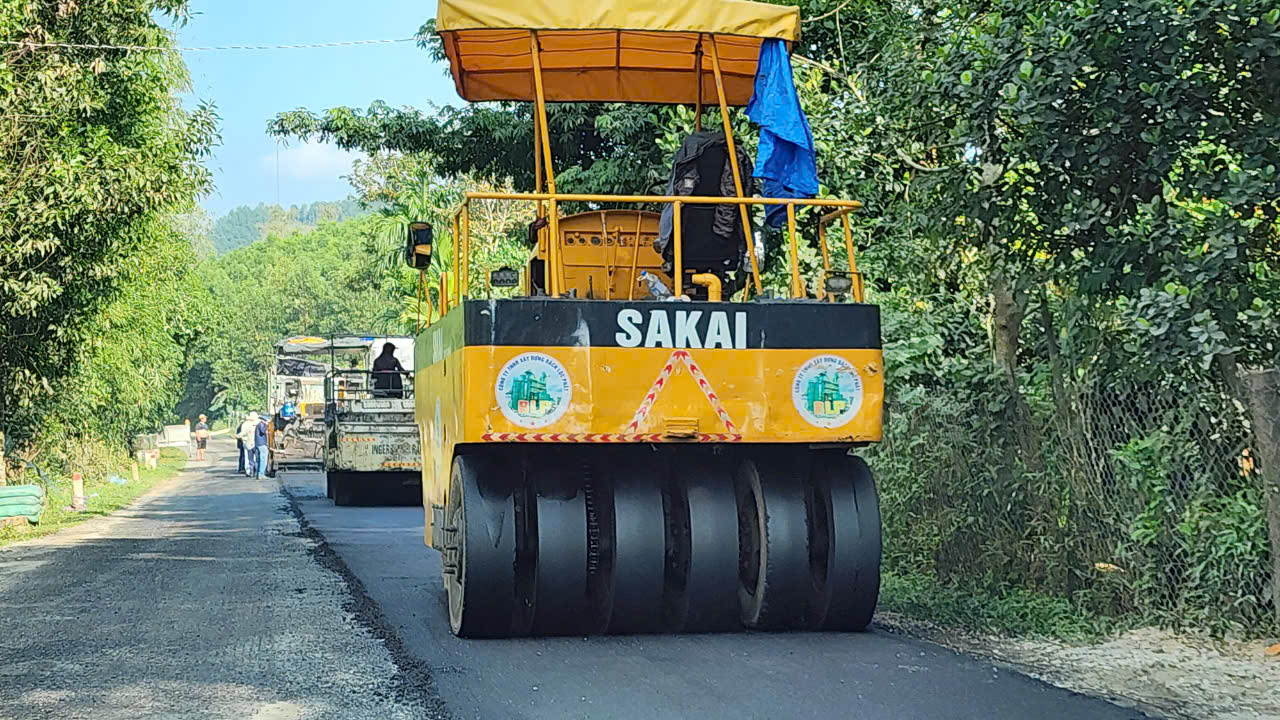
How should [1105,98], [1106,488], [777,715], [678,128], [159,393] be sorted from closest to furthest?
1. [777,715]
2. [1105,98]
3. [1106,488]
4. [678,128]
5. [159,393]

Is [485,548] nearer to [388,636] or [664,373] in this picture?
[388,636]

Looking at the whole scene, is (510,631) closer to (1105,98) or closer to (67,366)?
(1105,98)

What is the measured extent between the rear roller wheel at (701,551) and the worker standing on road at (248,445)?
110ft

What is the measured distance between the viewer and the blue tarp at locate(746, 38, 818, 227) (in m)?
9.24

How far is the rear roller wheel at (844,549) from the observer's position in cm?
891

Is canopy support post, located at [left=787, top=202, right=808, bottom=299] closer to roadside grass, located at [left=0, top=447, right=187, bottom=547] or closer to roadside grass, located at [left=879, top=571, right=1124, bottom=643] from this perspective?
roadside grass, located at [left=879, top=571, right=1124, bottom=643]

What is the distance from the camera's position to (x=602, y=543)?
905cm

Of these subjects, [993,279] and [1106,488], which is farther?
[993,279]

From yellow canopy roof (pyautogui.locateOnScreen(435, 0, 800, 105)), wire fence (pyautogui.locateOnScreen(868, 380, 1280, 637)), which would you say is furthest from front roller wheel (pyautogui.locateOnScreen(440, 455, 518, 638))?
wire fence (pyautogui.locateOnScreen(868, 380, 1280, 637))

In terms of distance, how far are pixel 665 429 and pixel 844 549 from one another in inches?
51.0

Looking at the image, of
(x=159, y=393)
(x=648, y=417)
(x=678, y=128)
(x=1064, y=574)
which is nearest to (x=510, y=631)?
(x=648, y=417)

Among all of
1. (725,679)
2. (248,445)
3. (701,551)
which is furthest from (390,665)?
(248,445)

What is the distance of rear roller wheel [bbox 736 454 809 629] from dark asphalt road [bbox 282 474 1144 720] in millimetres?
160

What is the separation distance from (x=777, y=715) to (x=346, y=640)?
324 cm
